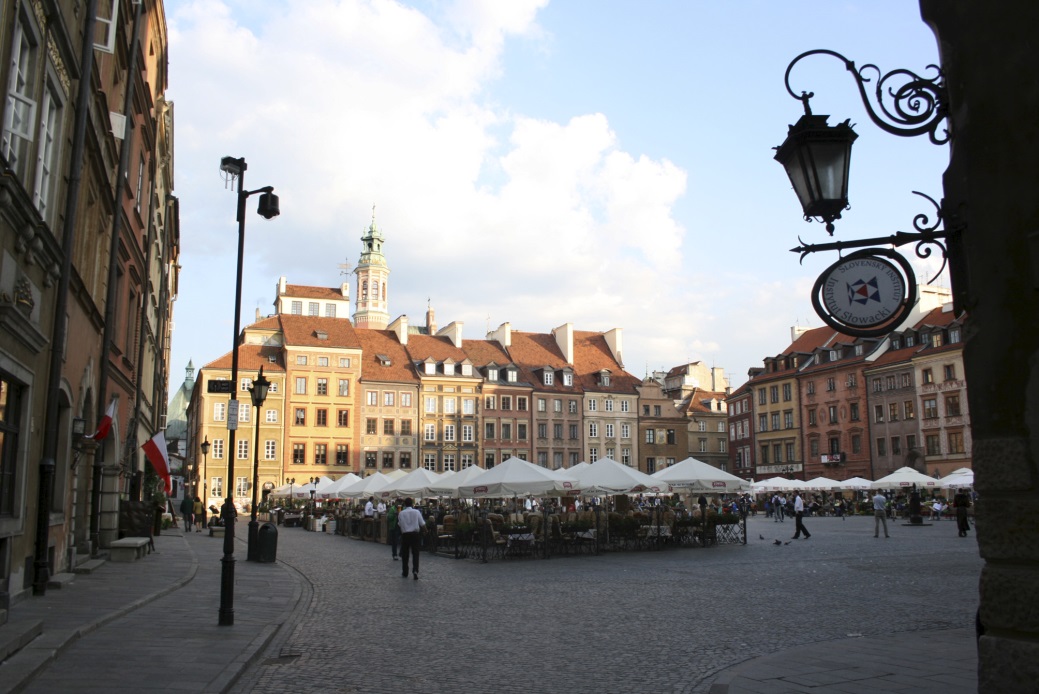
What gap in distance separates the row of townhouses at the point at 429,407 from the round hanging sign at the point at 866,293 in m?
69.6

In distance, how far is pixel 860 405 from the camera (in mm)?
72625

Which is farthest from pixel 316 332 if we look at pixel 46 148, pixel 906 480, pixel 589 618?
pixel 589 618

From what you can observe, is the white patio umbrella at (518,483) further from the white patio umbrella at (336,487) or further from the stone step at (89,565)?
the white patio umbrella at (336,487)

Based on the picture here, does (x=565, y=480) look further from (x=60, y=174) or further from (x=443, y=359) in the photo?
(x=443, y=359)

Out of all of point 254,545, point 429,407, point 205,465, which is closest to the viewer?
point 254,545

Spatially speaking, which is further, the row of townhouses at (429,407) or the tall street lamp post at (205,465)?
the row of townhouses at (429,407)

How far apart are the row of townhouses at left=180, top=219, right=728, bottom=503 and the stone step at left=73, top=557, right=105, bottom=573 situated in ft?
174

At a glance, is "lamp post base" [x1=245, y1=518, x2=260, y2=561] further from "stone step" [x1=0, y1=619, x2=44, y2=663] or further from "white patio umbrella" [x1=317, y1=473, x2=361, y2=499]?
"white patio umbrella" [x1=317, y1=473, x2=361, y2=499]

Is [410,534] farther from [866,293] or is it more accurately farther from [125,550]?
[866,293]

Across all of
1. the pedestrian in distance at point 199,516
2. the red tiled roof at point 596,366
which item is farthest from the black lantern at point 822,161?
the red tiled roof at point 596,366

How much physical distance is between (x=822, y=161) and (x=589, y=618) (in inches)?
335

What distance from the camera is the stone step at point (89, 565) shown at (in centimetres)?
1750

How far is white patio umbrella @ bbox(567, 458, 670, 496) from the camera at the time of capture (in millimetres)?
29188

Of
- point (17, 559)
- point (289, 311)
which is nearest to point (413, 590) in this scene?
point (17, 559)
